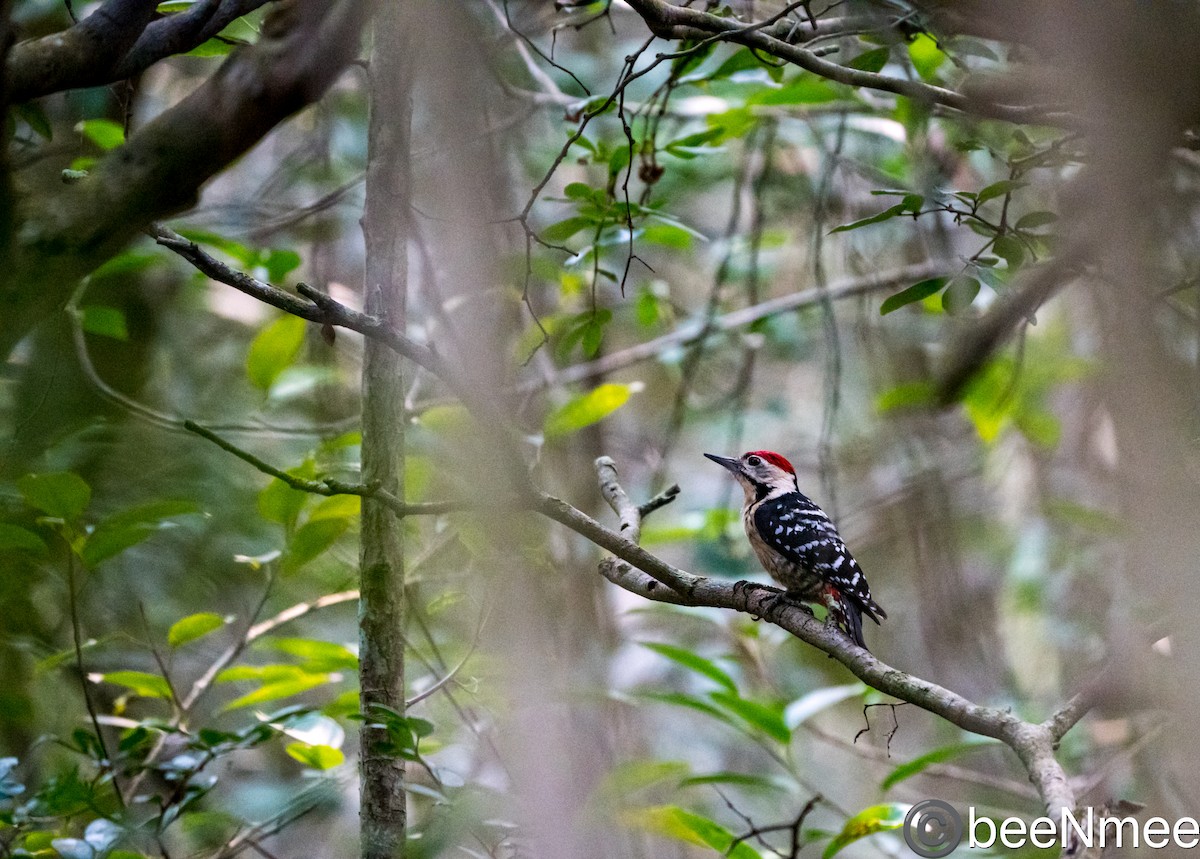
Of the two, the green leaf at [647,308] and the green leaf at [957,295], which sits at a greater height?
the green leaf at [647,308]

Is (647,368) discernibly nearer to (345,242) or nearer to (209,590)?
(345,242)

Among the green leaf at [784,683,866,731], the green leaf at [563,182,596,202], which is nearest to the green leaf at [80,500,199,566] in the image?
the green leaf at [563,182,596,202]

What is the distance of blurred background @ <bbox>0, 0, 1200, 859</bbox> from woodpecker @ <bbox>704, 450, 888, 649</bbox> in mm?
293

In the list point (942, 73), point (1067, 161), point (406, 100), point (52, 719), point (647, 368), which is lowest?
point (52, 719)

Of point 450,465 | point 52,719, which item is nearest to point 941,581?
point 450,465

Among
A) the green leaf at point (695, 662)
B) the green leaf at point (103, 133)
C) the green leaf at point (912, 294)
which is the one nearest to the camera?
the green leaf at point (912, 294)

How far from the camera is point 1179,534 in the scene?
48.6 inches

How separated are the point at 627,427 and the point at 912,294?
4.96 meters

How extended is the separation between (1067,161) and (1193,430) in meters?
0.76

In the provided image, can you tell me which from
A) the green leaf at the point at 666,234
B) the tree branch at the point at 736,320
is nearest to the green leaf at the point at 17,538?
the green leaf at the point at 666,234

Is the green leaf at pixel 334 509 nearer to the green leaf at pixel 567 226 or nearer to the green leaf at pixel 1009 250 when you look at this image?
the green leaf at pixel 567 226

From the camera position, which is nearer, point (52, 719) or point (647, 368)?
point (52, 719)

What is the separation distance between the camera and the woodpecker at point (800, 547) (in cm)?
335

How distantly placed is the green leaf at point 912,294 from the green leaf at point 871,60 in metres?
0.65
